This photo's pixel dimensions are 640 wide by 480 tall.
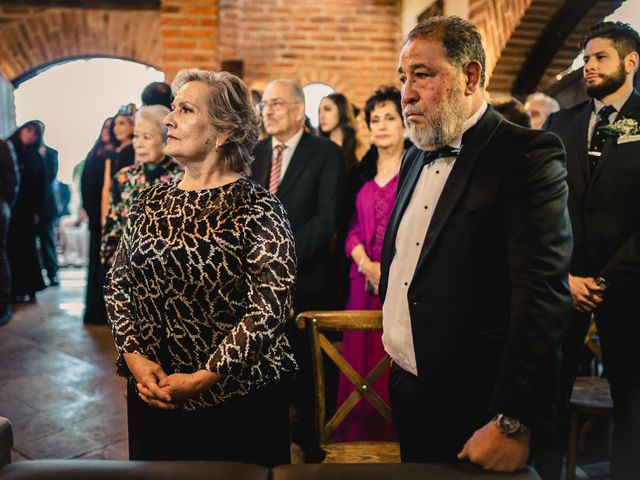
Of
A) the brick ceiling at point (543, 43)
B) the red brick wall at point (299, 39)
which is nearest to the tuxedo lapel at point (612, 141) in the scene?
the brick ceiling at point (543, 43)

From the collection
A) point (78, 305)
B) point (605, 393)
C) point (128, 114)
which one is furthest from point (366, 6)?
point (605, 393)

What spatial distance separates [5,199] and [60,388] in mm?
2080

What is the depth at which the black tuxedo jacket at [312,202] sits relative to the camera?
2.83 metres

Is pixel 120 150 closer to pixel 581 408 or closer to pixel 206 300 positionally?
pixel 206 300

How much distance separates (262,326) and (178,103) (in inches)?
24.8

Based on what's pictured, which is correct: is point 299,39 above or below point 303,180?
above

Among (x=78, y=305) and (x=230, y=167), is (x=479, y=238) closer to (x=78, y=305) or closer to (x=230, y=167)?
(x=230, y=167)

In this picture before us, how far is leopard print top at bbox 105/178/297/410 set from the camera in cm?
149

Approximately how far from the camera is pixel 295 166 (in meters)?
2.89

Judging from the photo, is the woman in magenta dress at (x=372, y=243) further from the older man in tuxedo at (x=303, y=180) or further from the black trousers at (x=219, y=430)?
the black trousers at (x=219, y=430)

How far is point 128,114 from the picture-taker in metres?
4.50

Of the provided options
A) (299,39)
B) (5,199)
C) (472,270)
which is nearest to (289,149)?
(472,270)

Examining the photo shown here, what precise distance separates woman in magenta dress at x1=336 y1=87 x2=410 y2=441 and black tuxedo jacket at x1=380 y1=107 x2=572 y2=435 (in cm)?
132

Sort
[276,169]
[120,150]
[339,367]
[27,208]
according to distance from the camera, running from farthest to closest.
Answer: [27,208] → [120,150] → [276,169] → [339,367]
